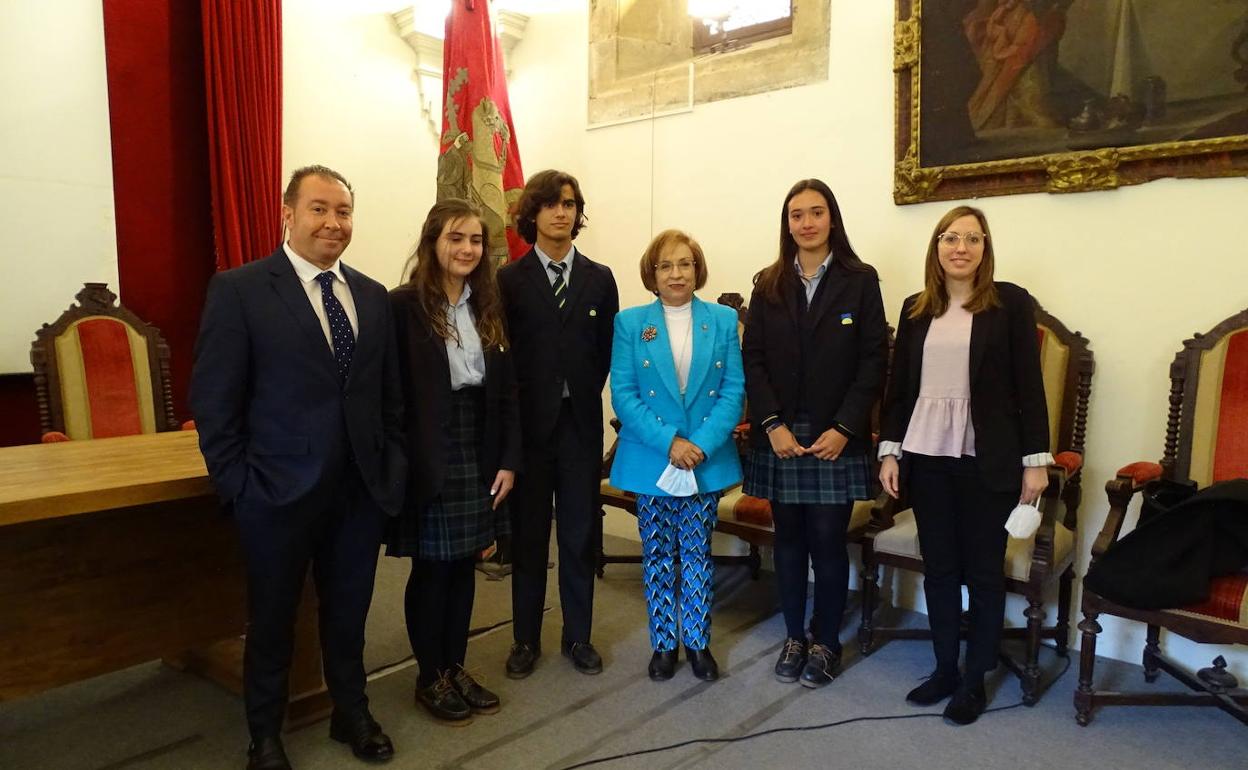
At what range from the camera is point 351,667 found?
2.12m

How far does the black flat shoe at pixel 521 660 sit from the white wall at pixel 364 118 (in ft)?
7.91

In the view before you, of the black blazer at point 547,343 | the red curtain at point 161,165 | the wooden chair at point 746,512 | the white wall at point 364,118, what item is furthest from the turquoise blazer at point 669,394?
the white wall at point 364,118

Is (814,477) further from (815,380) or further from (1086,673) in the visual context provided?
(1086,673)

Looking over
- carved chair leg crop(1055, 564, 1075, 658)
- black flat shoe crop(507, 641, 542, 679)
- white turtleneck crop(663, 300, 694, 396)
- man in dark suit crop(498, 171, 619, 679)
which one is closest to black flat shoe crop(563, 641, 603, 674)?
man in dark suit crop(498, 171, 619, 679)

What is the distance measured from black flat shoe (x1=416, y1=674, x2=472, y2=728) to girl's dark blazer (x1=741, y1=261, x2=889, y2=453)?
120 centimetres

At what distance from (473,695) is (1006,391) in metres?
1.73

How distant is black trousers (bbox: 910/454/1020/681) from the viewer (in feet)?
7.43

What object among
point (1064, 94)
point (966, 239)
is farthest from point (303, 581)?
point (1064, 94)

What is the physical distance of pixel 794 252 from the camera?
8.27 feet

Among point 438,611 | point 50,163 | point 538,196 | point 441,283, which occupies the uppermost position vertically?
point 50,163

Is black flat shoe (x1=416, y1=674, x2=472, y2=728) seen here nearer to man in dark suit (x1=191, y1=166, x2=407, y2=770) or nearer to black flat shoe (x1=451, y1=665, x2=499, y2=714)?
black flat shoe (x1=451, y1=665, x2=499, y2=714)

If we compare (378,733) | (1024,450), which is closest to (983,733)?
(1024,450)

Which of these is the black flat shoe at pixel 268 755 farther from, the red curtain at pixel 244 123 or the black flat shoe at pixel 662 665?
the red curtain at pixel 244 123

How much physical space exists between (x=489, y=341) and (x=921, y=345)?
1.21 m
